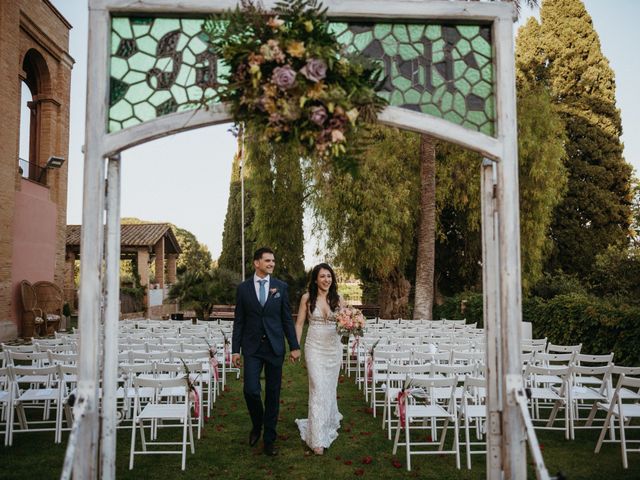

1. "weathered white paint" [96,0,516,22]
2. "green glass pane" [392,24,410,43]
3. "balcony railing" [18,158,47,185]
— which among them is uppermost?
"balcony railing" [18,158,47,185]

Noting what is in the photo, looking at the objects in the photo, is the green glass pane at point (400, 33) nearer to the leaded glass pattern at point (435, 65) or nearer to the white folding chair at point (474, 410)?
the leaded glass pattern at point (435, 65)

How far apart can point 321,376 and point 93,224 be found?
2999 millimetres

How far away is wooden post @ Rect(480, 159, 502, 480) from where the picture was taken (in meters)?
4.16

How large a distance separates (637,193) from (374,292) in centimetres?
1258

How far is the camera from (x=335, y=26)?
414 centimetres

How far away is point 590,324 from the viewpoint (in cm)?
1109

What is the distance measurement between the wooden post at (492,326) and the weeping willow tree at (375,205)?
11680mm

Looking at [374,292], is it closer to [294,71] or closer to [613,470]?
[613,470]

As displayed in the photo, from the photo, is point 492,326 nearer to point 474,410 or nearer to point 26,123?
point 474,410

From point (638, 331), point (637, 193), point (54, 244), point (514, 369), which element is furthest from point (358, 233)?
point (637, 193)

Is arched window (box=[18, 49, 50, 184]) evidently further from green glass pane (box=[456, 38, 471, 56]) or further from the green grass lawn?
green glass pane (box=[456, 38, 471, 56])

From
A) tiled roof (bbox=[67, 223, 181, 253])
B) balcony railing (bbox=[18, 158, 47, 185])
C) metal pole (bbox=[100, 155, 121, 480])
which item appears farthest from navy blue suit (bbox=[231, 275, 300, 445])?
tiled roof (bbox=[67, 223, 181, 253])

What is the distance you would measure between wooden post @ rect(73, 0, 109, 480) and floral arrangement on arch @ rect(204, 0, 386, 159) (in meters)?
0.82

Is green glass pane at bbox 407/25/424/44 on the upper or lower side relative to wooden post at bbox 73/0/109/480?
upper
